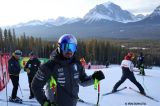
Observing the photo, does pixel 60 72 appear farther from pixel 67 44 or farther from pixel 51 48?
pixel 51 48

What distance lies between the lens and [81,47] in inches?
4897

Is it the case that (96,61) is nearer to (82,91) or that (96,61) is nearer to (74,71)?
(82,91)

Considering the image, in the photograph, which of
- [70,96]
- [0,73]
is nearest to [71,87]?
[70,96]

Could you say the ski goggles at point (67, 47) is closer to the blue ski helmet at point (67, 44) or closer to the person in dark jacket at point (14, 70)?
the blue ski helmet at point (67, 44)

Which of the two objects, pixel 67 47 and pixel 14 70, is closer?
pixel 67 47

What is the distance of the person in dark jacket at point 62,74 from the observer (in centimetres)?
411

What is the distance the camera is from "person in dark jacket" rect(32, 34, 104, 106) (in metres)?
4.11

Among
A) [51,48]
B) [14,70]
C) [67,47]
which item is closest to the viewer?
[67,47]

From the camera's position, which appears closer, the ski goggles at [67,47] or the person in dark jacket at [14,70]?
the ski goggles at [67,47]

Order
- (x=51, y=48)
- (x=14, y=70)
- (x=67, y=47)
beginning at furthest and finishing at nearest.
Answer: (x=51, y=48), (x=14, y=70), (x=67, y=47)

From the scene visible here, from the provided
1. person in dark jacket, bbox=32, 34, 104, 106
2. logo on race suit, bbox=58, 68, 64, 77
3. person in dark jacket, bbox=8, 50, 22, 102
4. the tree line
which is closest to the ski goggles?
person in dark jacket, bbox=32, 34, 104, 106

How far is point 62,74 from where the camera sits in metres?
4.29

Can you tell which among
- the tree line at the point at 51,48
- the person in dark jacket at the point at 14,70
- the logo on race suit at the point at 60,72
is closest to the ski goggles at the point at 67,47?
the logo on race suit at the point at 60,72

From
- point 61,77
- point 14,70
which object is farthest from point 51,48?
point 61,77
